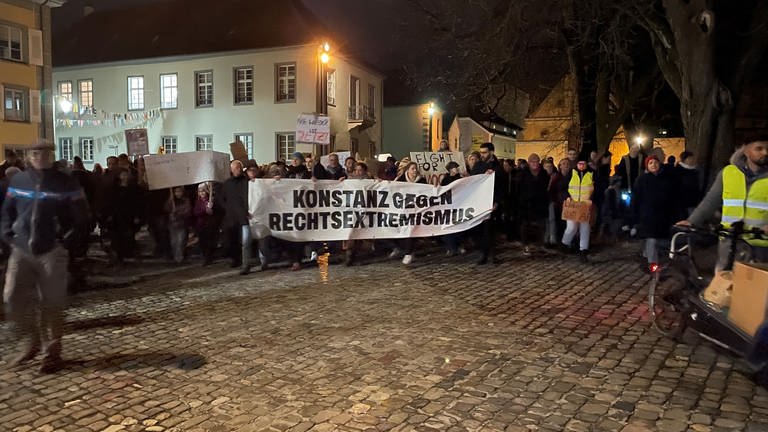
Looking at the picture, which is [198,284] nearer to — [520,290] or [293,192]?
[293,192]

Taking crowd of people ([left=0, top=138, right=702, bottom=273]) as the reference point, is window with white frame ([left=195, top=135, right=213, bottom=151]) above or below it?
above

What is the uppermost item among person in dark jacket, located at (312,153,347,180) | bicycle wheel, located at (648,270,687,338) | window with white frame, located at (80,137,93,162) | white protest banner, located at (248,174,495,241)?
window with white frame, located at (80,137,93,162)

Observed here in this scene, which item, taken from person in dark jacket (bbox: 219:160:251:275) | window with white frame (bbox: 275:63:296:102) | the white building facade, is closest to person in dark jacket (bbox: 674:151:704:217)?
person in dark jacket (bbox: 219:160:251:275)

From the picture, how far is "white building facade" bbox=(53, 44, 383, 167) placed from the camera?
3706cm

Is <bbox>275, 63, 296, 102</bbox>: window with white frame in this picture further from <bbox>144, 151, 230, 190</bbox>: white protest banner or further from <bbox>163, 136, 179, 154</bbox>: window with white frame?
<bbox>144, 151, 230, 190</bbox>: white protest banner

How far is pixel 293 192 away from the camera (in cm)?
1074

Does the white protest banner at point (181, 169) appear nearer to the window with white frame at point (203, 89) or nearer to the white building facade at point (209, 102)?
the white building facade at point (209, 102)

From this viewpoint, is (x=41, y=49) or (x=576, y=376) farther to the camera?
Result: (x=41, y=49)

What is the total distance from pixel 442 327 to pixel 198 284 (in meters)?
4.39

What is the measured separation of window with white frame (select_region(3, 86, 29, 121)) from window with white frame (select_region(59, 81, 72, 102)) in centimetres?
1440

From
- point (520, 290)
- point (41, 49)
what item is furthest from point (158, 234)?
point (41, 49)

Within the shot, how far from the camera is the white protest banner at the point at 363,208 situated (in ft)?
34.9

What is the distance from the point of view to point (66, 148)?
140 feet

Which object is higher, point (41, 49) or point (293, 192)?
point (41, 49)
